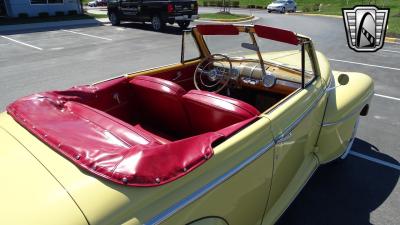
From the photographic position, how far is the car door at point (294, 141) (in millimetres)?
2471

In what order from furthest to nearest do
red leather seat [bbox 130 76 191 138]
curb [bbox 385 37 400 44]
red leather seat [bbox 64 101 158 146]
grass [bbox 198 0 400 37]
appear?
grass [bbox 198 0 400 37], curb [bbox 385 37 400 44], red leather seat [bbox 130 76 191 138], red leather seat [bbox 64 101 158 146]

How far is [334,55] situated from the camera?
33.9ft

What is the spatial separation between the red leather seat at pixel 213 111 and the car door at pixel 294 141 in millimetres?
194

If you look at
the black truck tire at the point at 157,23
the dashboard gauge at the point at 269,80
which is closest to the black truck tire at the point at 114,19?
the black truck tire at the point at 157,23

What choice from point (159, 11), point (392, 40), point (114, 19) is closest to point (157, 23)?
point (159, 11)

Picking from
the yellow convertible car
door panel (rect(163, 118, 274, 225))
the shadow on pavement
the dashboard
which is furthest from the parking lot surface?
the dashboard

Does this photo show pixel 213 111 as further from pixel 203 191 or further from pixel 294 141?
pixel 203 191

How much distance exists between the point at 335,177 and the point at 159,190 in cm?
270

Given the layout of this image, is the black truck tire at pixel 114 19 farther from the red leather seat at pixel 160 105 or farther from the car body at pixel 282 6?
the car body at pixel 282 6

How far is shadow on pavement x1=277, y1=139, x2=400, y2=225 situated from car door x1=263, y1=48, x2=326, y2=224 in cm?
40

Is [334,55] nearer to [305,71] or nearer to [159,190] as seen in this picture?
[305,71]

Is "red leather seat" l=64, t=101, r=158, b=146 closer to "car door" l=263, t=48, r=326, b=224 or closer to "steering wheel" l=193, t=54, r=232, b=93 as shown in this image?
"car door" l=263, t=48, r=326, b=224

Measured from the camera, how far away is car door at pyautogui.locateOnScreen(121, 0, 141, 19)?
1581cm

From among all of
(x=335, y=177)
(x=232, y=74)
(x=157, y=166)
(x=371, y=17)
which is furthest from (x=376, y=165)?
(x=371, y=17)
